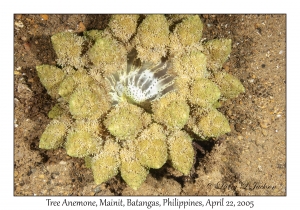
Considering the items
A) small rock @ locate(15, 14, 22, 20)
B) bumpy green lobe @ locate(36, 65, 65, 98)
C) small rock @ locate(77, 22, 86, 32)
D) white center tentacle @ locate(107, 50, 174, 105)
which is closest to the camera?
bumpy green lobe @ locate(36, 65, 65, 98)

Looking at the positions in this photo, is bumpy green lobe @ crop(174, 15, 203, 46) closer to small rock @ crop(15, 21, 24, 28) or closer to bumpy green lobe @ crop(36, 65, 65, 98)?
bumpy green lobe @ crop(36, 65, 65, 98)

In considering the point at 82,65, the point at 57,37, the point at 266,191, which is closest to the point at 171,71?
the point at 82,65

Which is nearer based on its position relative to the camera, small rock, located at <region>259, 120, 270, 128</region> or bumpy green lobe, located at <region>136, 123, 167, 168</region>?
bumpy green lobe, located at <region>136, 123, 167, 168</region>

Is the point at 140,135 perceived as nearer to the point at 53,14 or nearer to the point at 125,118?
the point at 125,118

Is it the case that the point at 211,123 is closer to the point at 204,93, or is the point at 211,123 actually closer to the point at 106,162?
the point at 204,93

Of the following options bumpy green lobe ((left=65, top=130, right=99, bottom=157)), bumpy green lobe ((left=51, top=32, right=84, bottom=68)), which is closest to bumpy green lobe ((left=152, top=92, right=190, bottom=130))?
bumpy green lobe ((left=65, top=130, right=99, bottom=157))

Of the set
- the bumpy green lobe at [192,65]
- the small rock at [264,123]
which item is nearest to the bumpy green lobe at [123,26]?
the bumpy green lobe at [192,65]
